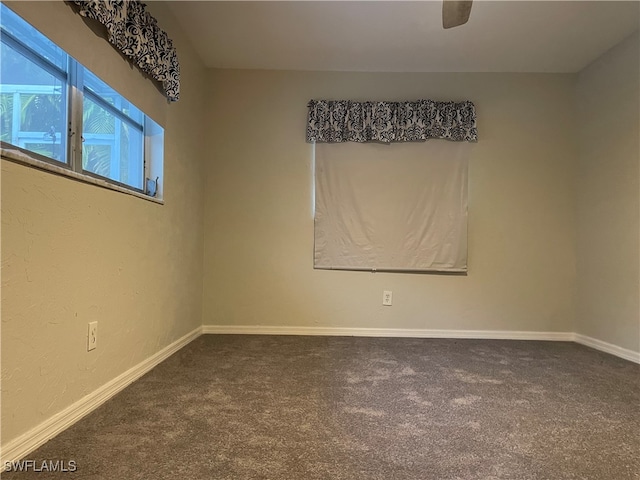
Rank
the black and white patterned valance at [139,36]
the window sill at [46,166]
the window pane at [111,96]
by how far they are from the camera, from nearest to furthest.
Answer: the window sill at [46,166], the black and white patterned valance at [139,36], the window pane at [111,96]

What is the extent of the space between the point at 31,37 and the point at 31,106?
0.77ft

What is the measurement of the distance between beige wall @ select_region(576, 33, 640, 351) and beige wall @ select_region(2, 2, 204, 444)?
300 cm

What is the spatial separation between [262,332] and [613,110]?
10.1 feet

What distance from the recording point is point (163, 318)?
2.20 metres

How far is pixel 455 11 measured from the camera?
1601 mm

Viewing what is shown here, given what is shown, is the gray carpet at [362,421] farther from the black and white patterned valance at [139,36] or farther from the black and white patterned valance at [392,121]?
the black and white patterned valance at [392,121]

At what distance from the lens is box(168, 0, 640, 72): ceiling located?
7.09 ft

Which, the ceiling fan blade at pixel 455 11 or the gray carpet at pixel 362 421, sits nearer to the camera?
the gray carpet at pixel 362 421

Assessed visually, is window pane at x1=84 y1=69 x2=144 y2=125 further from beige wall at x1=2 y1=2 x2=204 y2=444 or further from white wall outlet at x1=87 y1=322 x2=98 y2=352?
white wall outlet at x1=87 y1=322 x2=98 y2=352

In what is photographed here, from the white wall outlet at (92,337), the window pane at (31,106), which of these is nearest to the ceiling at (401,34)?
the window pane at (31,106)

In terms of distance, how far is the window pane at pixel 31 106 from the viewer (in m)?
1.19

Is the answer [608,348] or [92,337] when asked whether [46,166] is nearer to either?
[92,337]

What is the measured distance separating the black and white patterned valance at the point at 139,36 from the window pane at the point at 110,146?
0.96ft

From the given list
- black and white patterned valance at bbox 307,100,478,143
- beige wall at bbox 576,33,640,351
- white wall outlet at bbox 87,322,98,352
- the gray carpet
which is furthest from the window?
beige wall at bbox 576,33,640,351
